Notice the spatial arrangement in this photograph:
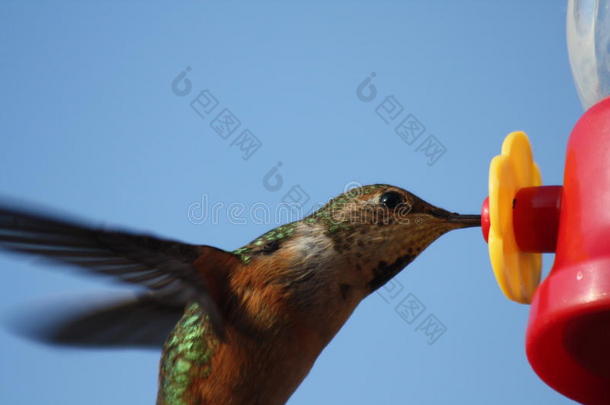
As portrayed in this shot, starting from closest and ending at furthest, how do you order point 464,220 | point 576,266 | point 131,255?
point 576,266 → point 131,255 → point 464,220

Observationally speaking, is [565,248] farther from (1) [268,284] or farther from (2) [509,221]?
(1) [268,284]

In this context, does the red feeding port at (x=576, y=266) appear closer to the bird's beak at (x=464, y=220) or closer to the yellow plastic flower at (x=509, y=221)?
the yellow plastic flower at (x=509, y=221)

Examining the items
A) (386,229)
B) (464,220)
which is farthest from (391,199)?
(464,220)

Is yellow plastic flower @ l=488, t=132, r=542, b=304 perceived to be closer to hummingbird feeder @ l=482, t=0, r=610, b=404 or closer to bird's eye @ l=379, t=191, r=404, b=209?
hummingbird feeder @ l=482, t=0, r=610, b=404

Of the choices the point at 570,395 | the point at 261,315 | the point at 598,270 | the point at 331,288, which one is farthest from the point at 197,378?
the point at 598,270

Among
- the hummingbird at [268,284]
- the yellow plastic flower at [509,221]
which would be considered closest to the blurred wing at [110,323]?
the hummingbird at [268,284]

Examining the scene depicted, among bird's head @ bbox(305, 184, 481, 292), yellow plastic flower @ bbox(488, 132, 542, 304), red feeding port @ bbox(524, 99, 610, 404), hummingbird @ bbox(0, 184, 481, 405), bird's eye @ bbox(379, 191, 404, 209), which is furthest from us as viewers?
bird's eye @ bbox(379, 191, 404, 209)

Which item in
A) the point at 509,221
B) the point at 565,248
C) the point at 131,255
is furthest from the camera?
the point at 131,255

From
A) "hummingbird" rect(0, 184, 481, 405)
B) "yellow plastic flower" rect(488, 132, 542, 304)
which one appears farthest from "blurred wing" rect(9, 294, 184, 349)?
"yellow plastic flower" rect(488, 132, 542, 304)
